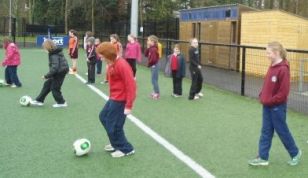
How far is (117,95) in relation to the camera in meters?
6.94

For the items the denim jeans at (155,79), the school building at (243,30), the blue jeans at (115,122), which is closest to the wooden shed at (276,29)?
the school building at (243,30)

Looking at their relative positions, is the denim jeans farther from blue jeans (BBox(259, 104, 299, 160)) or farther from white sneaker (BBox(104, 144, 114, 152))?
blue jeans (BBox(259, 104, 299, 160))

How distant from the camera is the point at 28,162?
684cm

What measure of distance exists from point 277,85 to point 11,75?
1001 cm

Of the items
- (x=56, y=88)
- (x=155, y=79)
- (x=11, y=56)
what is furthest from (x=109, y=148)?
(x=11, y=56)

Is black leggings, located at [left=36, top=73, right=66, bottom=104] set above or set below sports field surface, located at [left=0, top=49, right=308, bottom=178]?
above

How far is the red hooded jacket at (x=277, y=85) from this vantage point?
6.48 meters

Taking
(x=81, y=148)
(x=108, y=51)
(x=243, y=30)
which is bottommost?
(x=81, y=148)

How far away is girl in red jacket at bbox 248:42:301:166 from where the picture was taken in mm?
6492

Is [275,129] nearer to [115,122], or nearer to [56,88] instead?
[115,122]

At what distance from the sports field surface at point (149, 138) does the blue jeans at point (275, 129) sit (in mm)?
228

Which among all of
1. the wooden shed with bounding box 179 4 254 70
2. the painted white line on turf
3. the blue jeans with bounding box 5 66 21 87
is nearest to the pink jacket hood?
the blue jeans with bounding box 5 66 21 87

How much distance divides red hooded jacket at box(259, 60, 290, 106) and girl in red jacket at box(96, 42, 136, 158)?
1.73m

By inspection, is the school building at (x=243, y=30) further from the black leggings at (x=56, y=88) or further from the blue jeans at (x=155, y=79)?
the black leggings at (x=56, y=88)
